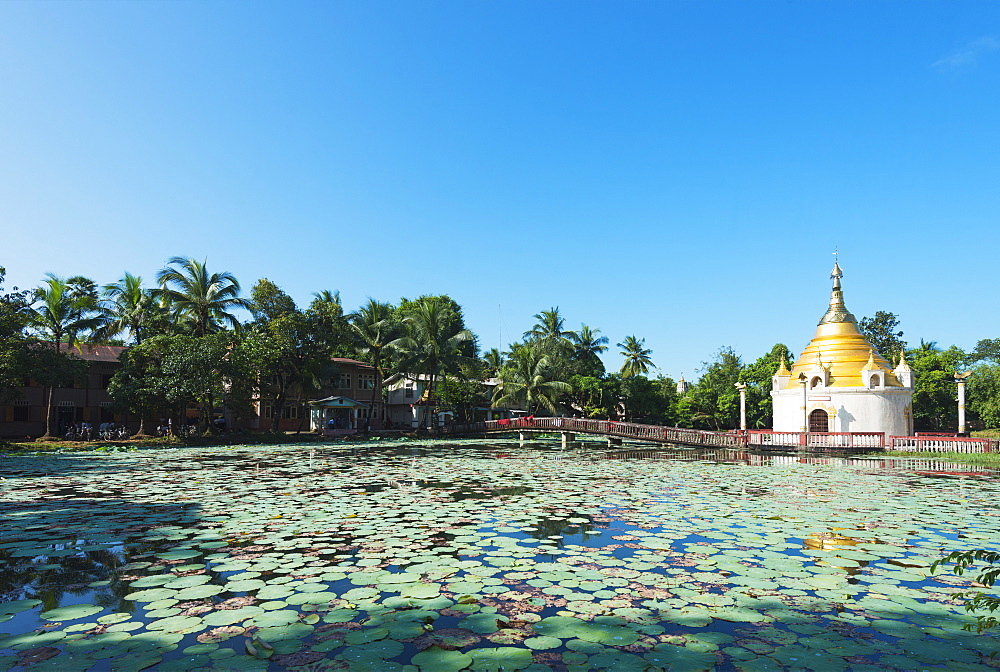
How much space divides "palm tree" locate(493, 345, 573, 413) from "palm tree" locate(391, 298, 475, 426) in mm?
6272

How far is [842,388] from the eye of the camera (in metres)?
30.5

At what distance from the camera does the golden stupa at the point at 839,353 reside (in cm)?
3077

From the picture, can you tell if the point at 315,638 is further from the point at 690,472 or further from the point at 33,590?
the point at 690,472

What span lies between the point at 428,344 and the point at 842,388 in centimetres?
2257

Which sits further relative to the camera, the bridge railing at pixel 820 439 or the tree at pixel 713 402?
the tree at pixel 713 402

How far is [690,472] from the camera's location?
56.7 ft

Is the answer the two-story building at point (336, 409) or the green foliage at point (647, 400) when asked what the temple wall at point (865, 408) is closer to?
the green foliage at point (647, 400)

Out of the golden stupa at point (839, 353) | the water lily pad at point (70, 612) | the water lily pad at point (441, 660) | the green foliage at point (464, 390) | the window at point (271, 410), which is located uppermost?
the golden stupa at point (839, 353)

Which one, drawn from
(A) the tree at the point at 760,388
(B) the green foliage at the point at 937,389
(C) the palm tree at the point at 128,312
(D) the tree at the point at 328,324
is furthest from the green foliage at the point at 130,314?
(B) the green foliage at the point at 937,389

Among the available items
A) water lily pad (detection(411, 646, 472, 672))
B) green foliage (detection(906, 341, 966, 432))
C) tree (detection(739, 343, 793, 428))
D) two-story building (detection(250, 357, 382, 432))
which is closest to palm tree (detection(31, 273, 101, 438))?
two-story building (detection(250, 357, 382, 432))

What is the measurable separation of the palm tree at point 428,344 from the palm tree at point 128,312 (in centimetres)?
1331

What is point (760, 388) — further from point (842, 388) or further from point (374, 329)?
point (374, 329)

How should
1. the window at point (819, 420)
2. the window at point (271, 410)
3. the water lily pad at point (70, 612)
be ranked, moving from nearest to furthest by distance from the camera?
the water lily pad at point (70, 612)
the window at point (819, 420)
the window at point (271, 410)

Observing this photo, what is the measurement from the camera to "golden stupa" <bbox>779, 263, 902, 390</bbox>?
101 feet
